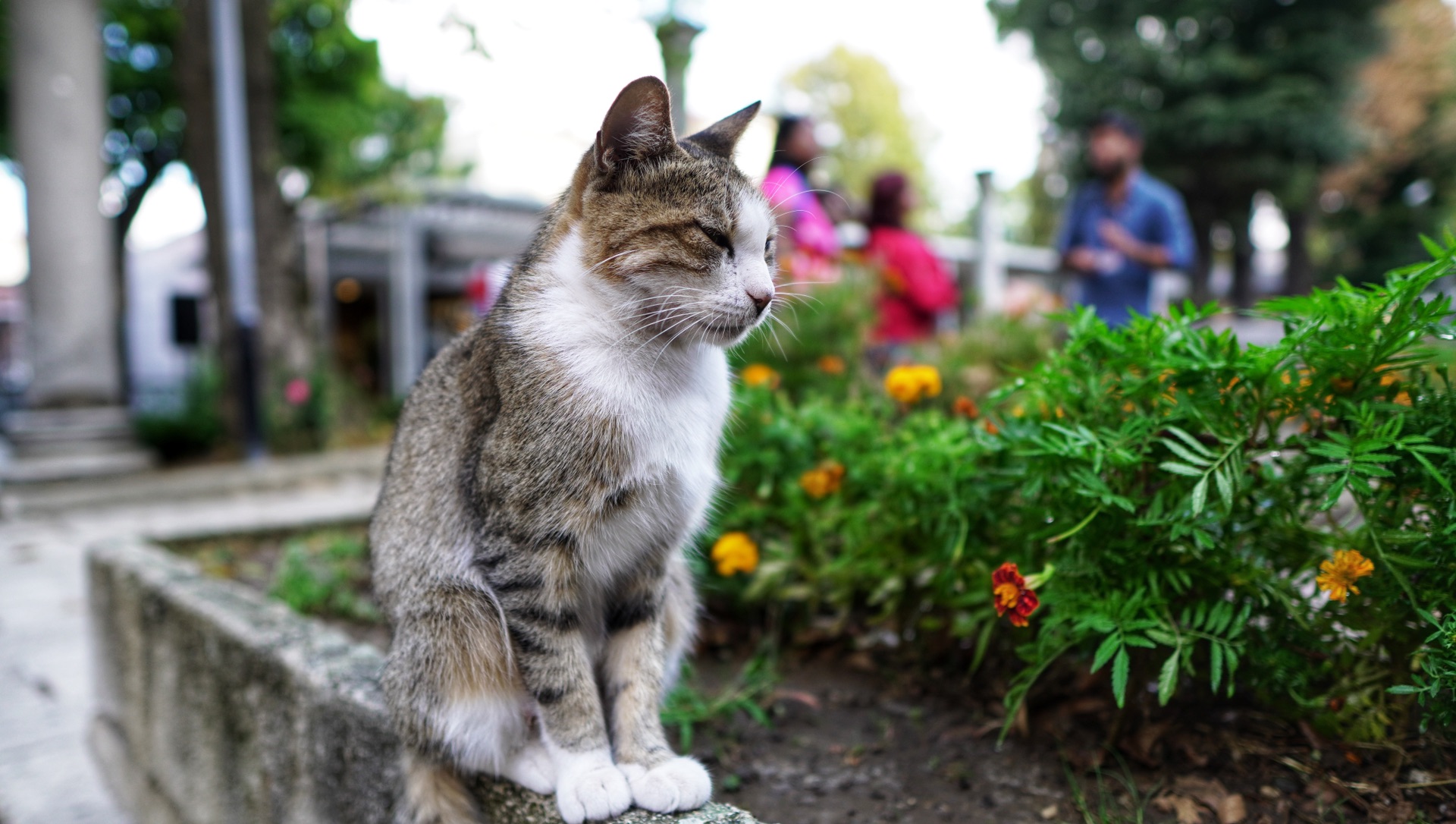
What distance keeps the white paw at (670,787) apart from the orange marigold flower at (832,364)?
2136 millimetres

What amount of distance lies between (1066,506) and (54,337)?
8938 millimetres

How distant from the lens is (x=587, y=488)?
141 cm

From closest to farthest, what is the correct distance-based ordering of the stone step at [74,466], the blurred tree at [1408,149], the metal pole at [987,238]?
the stone step at [74,466]
the metal pole at [987,238]
the blurred tree at [1408,149]

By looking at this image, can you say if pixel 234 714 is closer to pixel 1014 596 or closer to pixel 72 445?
pixel 1014 596

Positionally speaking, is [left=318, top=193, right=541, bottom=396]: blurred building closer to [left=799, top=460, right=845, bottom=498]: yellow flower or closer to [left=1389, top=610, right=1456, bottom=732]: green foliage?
[left=799, top=460, right=845, bottom=498]: yellow flower

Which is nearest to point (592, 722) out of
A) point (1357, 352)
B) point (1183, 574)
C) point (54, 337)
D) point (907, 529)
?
point (907, 529)

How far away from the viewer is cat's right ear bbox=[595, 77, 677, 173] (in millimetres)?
1406

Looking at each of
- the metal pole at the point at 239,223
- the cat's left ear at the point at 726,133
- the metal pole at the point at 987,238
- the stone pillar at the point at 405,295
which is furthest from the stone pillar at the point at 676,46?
the stone pillar at the point at 405,295

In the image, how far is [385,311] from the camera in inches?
742

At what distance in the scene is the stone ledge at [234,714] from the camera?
1.77 meters

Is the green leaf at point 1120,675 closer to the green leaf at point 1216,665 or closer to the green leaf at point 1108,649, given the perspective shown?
the green leaf at point 1108,649

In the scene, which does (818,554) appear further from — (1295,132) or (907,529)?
(1295,132)

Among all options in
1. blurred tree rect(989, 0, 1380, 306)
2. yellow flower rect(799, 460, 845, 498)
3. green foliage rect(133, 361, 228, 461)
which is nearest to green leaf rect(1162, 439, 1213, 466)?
yellow flower rect(799, 460, 845, 498)

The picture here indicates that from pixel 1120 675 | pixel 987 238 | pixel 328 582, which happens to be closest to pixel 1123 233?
pixel 1120 675
